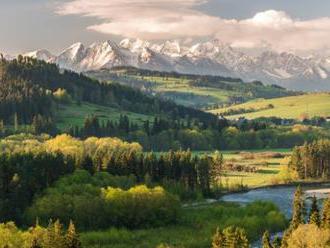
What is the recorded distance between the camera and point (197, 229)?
16388 cm

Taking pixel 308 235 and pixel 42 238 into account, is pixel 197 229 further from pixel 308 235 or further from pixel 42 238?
pixel 42 238

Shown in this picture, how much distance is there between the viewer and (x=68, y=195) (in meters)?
172

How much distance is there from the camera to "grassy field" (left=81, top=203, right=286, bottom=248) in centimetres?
14912

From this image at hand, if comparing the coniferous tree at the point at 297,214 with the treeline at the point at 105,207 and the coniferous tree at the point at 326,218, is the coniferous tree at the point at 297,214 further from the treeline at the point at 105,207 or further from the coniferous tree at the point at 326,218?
the treeline at the point at 105,207

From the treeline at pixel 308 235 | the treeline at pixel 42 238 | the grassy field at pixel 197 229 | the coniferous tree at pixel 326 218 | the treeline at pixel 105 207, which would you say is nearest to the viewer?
the treeline at pixel 42 238

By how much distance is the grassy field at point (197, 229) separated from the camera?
489 ft

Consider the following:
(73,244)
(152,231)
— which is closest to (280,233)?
(152,231)

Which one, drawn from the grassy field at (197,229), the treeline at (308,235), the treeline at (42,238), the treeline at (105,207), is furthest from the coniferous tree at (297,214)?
the treeline at (42,238)

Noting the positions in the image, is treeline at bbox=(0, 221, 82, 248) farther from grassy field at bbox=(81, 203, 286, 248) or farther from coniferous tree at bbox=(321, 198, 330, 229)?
coniferous tree at bbox=(321, 198, 330, 229)

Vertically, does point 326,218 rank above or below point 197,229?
above

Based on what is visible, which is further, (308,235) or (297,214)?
(297,214)

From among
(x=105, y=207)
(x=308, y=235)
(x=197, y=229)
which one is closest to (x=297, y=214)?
(x=308, y=235)

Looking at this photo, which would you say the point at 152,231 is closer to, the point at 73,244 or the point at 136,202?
the point at 136,202

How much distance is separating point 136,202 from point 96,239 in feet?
77.3
